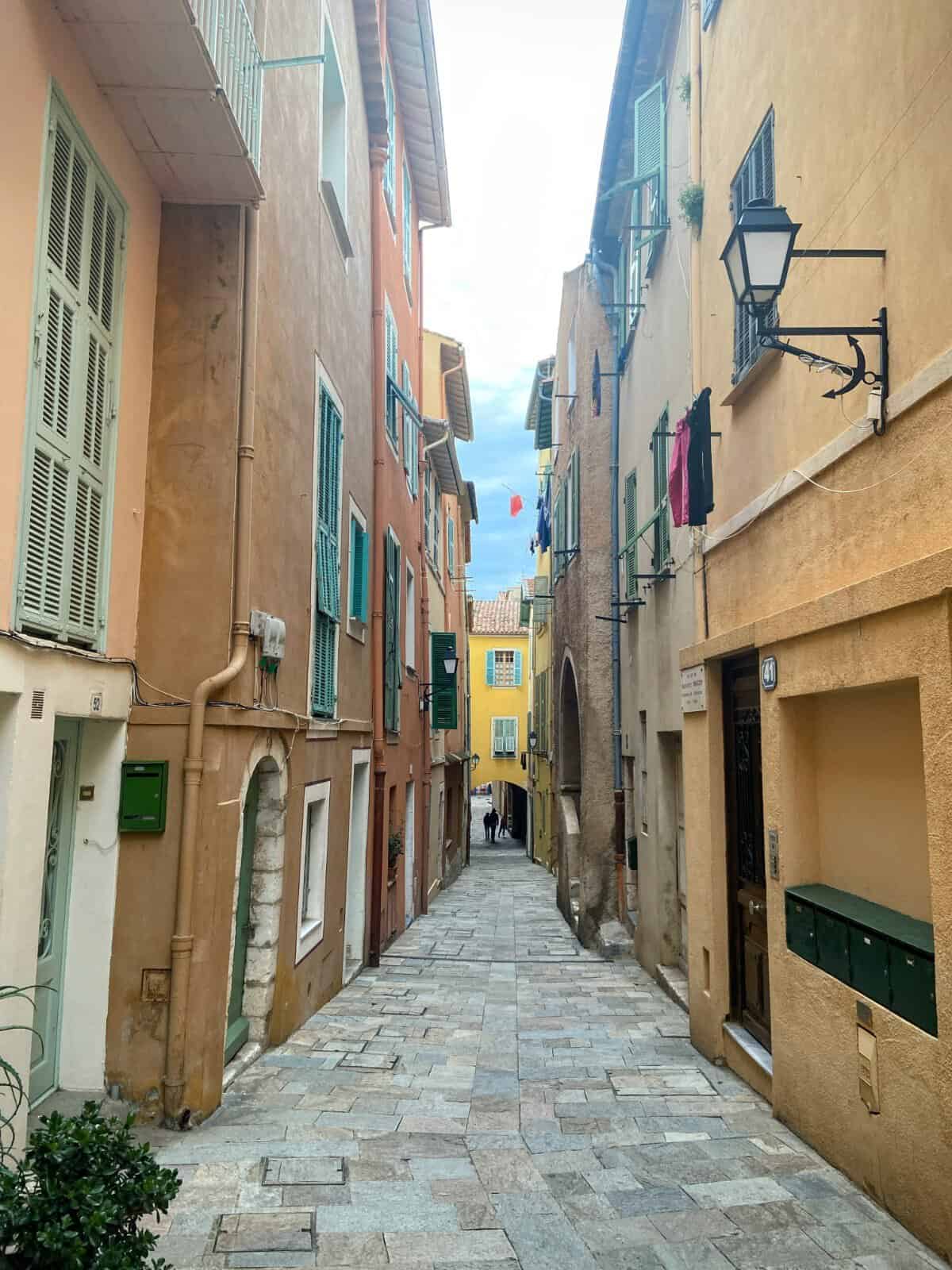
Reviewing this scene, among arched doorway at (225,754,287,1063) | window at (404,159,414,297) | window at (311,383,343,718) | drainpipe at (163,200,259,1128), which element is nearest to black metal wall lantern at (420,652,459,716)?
window at (404,159,414,297)

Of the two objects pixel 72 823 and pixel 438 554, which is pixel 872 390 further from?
pixel 438 554

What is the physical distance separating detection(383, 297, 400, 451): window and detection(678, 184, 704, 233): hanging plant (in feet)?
18.0

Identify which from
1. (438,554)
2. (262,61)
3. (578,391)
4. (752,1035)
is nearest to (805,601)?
(752,1035)

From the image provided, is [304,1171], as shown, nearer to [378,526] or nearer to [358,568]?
[358,568]

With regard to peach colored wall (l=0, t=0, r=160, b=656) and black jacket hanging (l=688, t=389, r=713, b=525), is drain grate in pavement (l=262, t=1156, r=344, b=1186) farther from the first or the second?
black jacket hanging (l=688, t=389, r=713, b=525)

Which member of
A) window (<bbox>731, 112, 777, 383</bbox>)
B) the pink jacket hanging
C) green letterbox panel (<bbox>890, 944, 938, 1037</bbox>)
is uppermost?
window (<bbox>731, 112, 777, 383</bbox>)

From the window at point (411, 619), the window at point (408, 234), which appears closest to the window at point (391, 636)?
the window at point (411, 619)

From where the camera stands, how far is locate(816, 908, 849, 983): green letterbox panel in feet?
16.2

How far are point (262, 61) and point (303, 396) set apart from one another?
8.23 ft

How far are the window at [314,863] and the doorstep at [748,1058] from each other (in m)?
3.64

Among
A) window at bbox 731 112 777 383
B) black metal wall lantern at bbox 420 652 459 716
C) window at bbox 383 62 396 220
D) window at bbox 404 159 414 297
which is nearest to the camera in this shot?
window at bbox 731 112 777 383

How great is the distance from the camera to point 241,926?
281 inches

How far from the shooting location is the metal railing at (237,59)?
5.10 m

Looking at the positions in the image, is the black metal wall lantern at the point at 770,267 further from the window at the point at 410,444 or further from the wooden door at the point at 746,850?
the window at the point at 410,444
